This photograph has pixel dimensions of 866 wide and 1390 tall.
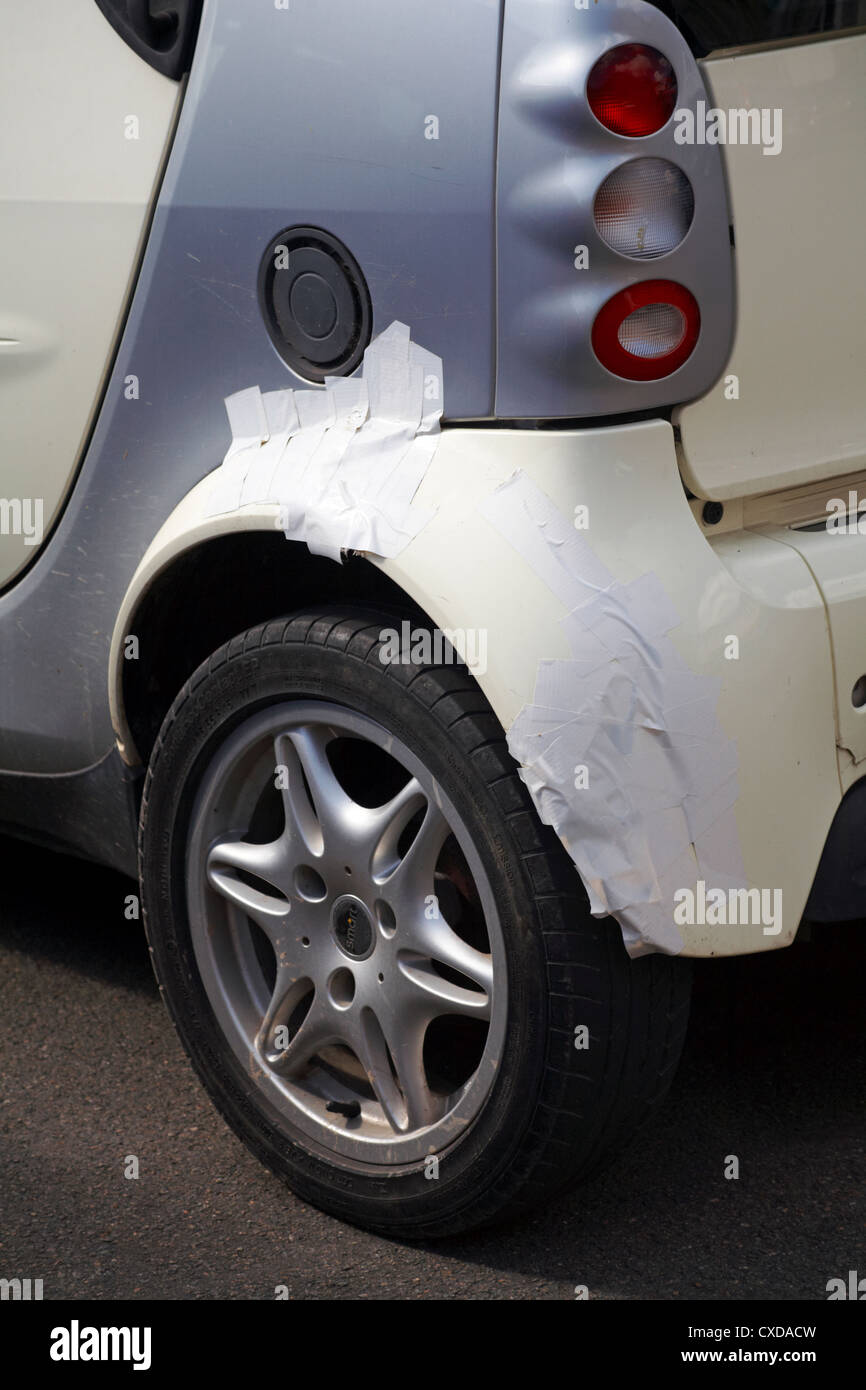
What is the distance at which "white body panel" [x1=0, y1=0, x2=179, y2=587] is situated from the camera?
213cm

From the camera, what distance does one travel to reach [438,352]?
186 cm

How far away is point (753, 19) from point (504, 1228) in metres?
1.60

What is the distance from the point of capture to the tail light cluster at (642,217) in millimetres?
1717

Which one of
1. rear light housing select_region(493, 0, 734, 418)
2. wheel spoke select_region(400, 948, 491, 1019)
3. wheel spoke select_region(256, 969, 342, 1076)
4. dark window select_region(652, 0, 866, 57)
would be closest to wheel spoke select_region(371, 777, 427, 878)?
wheel spoke select_region(400, 948, 491, 1019)

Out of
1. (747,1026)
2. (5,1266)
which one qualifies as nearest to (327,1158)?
(5,1266)

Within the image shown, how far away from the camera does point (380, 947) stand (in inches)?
80.7

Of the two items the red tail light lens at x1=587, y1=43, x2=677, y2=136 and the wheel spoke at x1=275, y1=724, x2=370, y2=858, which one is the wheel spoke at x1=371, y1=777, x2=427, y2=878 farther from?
the red tail light lens at x1=587, y1=43, x2=677, y2=136

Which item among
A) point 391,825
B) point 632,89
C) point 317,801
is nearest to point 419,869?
point 391,825

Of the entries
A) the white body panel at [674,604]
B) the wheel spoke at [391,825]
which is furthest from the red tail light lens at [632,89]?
the wheel spoke at [391,825]

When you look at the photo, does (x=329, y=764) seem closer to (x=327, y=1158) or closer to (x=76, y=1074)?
(x=327, y=1158)

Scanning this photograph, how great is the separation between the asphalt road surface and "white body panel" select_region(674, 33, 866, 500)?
3.33 feet

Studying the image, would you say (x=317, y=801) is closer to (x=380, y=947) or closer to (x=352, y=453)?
(x=380, y=947)

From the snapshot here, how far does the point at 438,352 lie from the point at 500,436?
0.47ft

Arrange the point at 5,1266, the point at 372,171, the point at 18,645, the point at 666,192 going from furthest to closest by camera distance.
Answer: the point at 18,645 < the point at 5,1266 < the point at 372,171 < the point at 666,192
